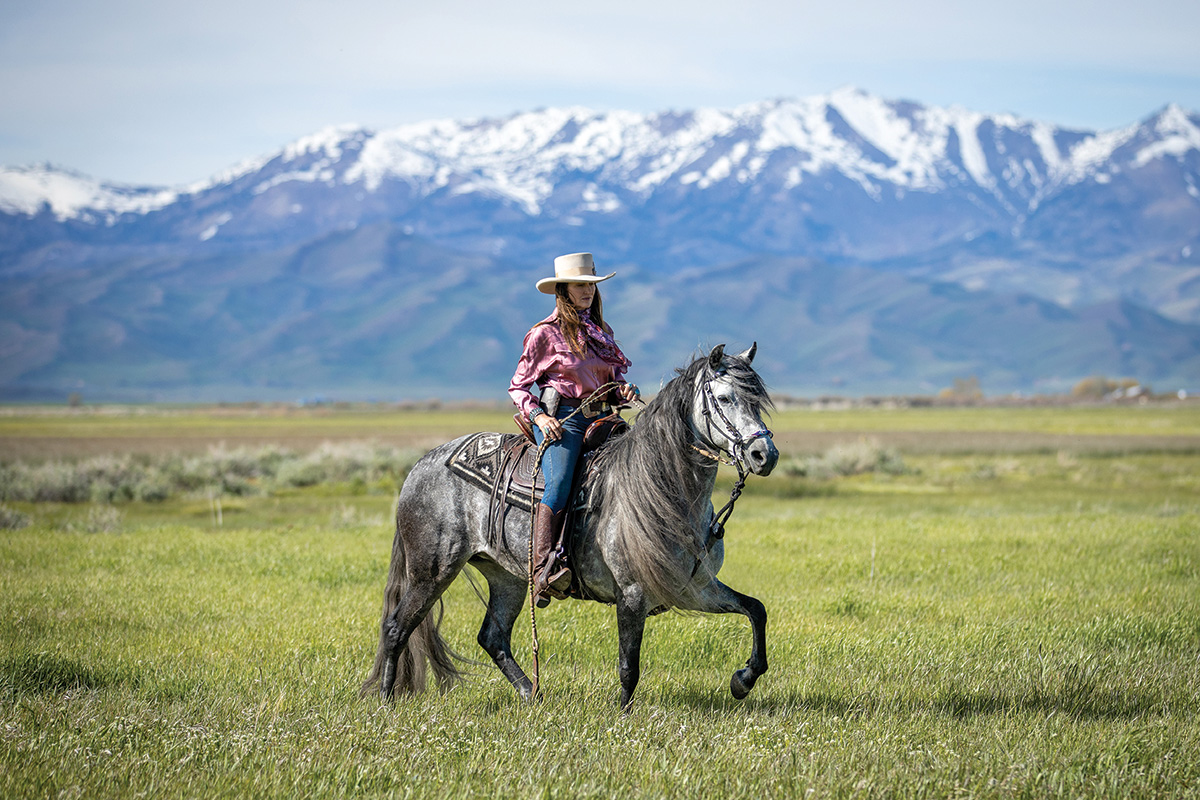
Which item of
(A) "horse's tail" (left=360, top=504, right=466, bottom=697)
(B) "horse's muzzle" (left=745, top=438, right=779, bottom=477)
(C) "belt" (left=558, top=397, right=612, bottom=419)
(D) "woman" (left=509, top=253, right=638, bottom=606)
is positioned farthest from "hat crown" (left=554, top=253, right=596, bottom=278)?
(A) "horse's tail" (left=360, top=504, right=466, bottom=697)

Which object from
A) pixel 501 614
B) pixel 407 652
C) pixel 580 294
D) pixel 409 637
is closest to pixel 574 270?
pixel 580 294

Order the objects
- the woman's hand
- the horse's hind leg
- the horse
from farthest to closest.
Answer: the horse's hind leg → the woman's hand → the horse

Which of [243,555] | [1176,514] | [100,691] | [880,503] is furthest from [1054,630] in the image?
[880,503]

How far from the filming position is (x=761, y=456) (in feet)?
21.6

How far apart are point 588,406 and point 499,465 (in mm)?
822

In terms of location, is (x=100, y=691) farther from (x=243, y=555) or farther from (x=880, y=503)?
(x=880, y=503)

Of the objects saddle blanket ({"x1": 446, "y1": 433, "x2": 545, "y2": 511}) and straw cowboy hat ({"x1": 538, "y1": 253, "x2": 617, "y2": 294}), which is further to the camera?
saddle blanket ({"x1": 446, "y1": 433, "x2": 545, "y2": 511})

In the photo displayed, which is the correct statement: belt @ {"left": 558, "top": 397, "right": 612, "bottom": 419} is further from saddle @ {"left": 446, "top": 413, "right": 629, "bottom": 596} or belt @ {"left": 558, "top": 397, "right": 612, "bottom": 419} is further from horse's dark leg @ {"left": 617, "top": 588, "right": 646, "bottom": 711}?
horse's dark leg @ {"left": 617, "top": 588, "right": 646, "bottom": 711}

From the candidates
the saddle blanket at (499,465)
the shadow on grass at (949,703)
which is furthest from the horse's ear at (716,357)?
the shadow on grass at (949,703)

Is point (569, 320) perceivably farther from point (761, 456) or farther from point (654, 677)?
point (654, 677)

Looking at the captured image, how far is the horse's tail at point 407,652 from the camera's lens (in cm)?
842

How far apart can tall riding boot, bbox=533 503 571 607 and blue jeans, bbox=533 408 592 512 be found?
0.08 meters

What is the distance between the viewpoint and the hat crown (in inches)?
310

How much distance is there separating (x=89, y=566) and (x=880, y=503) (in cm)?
2300
